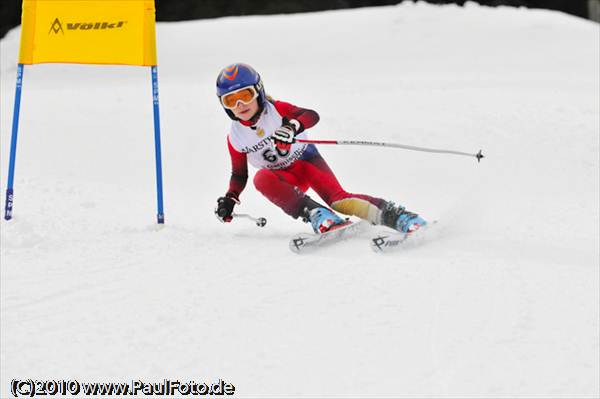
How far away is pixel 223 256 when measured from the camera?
5613mm

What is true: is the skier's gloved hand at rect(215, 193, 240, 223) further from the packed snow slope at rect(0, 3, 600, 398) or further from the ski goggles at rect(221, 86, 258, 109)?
the ski goggles at rect(221, 86, 258, 109)

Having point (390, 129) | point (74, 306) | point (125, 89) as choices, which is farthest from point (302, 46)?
point (74, 306)

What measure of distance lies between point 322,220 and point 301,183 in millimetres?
711

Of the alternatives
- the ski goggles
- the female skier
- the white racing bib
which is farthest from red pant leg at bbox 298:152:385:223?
the ski goggles

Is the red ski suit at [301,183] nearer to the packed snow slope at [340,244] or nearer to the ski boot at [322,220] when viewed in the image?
the ski boot at [322,220]

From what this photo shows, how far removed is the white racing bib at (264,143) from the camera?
19.9ft

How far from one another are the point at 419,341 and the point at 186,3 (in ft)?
53.5

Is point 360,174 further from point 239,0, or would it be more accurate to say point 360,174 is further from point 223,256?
point 239,0

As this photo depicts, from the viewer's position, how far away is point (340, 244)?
5.70 metres

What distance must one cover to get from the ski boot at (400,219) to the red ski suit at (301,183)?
58mm

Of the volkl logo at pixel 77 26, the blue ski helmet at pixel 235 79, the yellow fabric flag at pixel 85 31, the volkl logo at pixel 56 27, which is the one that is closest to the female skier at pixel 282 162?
the blue ski helmet at pixel 235 79

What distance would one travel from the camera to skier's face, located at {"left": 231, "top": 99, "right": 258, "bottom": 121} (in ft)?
19.3

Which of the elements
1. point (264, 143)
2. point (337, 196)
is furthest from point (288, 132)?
point (337, 196)

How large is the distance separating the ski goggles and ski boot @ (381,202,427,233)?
48.5 inches
